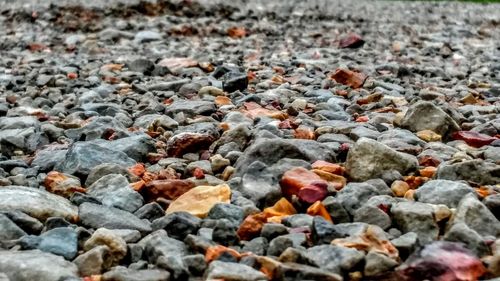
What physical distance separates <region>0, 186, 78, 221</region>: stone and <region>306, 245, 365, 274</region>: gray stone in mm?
943

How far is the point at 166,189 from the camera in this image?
284cm

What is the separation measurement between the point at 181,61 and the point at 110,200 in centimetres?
388

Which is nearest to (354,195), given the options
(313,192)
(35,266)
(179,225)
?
(313,192)

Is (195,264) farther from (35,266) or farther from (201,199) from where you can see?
(201,199)

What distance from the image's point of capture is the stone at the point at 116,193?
2.75m

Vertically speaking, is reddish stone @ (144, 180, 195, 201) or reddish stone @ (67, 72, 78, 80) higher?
reddish stone @ (144, 180, 195, 201)

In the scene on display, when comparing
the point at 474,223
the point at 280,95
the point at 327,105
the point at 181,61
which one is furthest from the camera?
the point at 181,61

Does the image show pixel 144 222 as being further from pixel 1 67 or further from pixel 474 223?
pixel 1 67

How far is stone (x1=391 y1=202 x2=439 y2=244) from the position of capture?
234 centimetres

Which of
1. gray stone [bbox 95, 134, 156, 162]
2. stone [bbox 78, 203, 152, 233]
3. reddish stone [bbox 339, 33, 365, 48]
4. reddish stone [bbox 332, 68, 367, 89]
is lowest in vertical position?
reddish stone [bbox 339, 33, 365, 48]

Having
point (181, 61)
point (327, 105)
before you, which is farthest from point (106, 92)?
point (327, 105)

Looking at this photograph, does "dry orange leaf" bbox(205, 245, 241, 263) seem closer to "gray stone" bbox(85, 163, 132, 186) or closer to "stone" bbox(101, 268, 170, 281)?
"stone" bbox(101, 268, 170, 281)

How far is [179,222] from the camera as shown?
2.44m

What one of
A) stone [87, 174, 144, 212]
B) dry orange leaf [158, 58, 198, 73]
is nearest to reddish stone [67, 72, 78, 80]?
dry orange leaf [158, 58, 198, 73]
